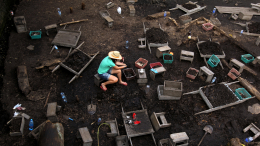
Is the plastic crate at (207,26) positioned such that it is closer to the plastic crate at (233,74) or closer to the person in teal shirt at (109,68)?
the plastic crate at (233,74)

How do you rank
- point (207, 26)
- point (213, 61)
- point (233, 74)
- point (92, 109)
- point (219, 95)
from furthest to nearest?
1. point (207, 26)
2. point (213, 61)
3. point (233, 74)
4. point (219, 95)
5. point (92, 109)

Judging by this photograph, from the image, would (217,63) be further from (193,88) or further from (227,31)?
(227,31)

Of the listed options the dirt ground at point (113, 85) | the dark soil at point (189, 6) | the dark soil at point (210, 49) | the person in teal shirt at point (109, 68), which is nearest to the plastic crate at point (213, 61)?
the dirt ground at point (113, 85)

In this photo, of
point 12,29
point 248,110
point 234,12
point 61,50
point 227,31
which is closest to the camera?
point 248,110

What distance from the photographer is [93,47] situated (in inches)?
406

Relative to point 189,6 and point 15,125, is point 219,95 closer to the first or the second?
point 15,125

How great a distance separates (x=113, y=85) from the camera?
8344 mm

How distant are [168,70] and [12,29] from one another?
9.58 metres

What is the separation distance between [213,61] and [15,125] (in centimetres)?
923

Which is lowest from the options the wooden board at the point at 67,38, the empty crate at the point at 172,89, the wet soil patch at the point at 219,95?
the wet soil patch at the point at 219,95

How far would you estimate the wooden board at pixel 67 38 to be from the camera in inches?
389

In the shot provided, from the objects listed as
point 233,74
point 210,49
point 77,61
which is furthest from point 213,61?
point 77,61

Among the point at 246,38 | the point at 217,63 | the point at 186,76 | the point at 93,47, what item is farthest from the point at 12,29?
the point at 246,38

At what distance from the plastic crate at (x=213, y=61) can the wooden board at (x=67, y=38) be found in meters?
7.20
